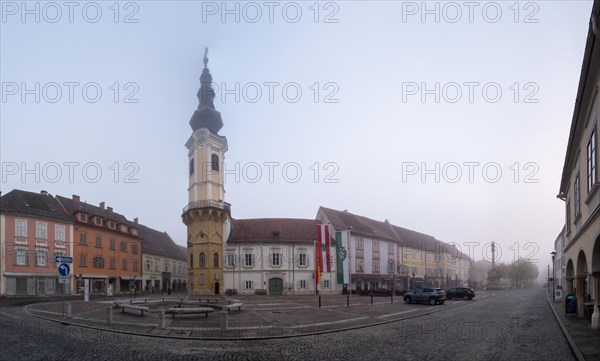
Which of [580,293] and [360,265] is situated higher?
[580,293]

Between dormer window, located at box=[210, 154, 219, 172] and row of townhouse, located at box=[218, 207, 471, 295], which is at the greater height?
dormer window, located at box=[210, 154, 219, 172]

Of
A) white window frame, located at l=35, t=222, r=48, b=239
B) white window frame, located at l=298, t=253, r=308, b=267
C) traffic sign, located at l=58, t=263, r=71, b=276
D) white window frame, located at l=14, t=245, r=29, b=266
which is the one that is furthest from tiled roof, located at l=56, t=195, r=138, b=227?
traffic sign, located at l=58, t=263, r=71, b=276

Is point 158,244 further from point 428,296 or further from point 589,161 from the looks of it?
point 589,161

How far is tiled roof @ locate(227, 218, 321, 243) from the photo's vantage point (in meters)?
65.3

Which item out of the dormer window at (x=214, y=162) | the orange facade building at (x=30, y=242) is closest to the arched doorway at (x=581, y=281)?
the dormer window at (x=214, y=162)

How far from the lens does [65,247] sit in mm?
58312

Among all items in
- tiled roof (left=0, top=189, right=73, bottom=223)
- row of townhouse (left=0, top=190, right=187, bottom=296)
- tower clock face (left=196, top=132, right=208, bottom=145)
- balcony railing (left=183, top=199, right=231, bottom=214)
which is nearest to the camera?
row of townhouse (left=0, top=190, right=187, bottom=296)

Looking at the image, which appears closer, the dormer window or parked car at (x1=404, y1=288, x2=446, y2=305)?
parked car at (x1=404, y1=288, x2=446, y2=305)

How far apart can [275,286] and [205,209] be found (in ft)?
45.9

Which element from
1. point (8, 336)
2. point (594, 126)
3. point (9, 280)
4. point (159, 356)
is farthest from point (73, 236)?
point (594, 126)

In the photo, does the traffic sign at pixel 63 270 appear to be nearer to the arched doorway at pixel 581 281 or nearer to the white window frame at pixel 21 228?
the arched doorway at pixel 581 281

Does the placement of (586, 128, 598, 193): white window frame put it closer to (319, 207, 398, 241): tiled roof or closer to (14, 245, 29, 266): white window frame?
(319, 207, 398, 241): tiled roof

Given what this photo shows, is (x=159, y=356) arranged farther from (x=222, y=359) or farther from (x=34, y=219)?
(x=34, y=219)

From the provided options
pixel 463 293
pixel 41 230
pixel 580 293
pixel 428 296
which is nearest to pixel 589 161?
pixel 580 293
